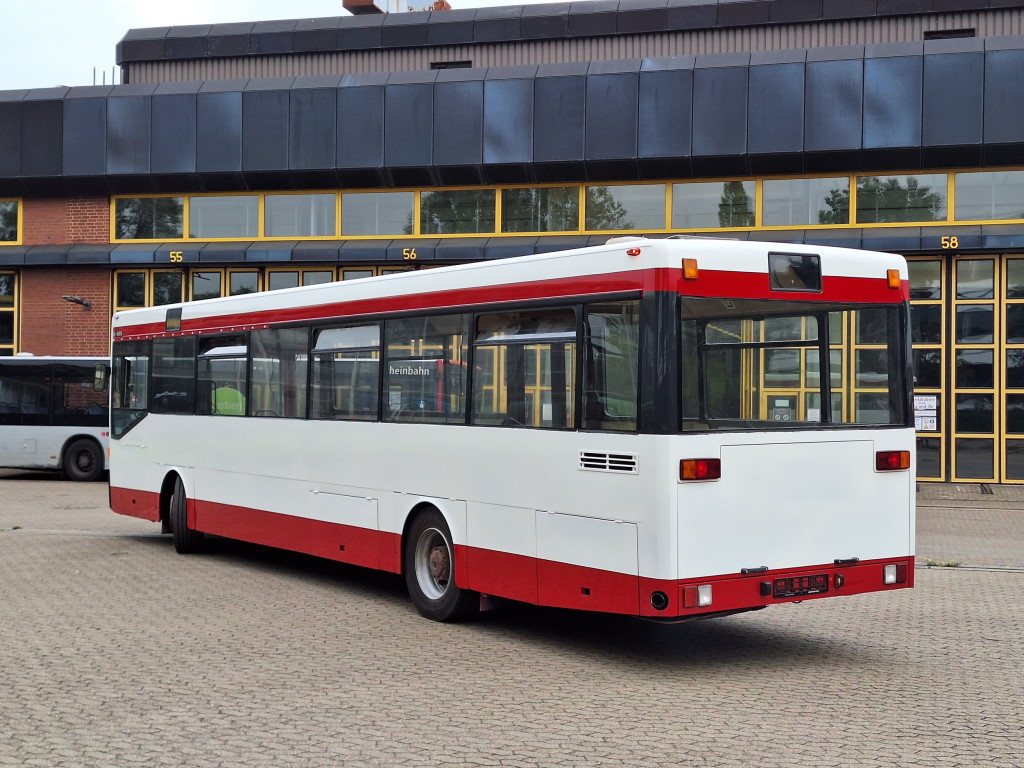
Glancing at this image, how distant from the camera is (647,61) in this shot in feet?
78.2

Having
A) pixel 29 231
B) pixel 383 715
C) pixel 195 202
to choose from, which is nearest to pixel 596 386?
pixel 383 715

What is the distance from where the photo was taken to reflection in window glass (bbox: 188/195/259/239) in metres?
27.0

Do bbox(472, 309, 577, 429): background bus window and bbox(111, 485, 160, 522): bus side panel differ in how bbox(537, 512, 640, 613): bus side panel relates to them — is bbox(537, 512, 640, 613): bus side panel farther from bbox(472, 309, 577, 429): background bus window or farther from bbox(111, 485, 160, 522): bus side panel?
bbox(111, 485, 160, 522): bus side panel

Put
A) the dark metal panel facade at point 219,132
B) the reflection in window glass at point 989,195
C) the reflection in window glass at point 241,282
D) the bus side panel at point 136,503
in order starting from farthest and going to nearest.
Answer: the reflection in window glass at point 241,282 < the dark metal panel facade at point 219,132 < the reflection in window glass at point 989,195 < the bus side panel at point 136,503

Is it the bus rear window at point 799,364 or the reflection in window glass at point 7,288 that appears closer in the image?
the bus rear window at point 799,364

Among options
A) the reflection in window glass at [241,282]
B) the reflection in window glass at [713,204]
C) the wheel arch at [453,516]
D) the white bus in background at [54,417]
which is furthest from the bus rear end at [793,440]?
the white bus in background at [54,417]

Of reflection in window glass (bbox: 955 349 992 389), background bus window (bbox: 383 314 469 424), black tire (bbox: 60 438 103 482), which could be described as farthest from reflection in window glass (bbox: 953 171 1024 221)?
black tire (bbox: 60 438 103 482)

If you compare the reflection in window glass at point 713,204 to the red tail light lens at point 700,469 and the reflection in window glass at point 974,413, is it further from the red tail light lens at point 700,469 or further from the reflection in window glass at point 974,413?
the red tail light lens at point 700,469

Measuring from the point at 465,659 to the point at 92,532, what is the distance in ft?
31.6

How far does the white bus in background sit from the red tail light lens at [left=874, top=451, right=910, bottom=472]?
20.6 meters

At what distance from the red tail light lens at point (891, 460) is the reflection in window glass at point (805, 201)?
15.1m

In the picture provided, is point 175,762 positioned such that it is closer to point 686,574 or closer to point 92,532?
point 686,574

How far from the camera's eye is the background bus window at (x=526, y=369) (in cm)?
867

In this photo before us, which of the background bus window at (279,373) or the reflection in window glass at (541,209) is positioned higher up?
the reflection in window glass at (541,209)
